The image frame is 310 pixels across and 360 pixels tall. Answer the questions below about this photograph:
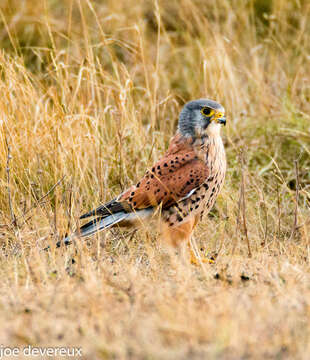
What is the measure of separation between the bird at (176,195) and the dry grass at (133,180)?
0.15 m

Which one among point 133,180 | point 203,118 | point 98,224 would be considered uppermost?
point 203,118

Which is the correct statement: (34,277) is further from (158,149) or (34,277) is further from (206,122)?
(158,149)

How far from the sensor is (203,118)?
382 centimetres

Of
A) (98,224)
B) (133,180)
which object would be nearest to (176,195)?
(98,224)

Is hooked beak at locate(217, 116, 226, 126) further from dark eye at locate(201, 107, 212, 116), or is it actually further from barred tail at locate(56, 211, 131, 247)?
barred tail at locate(56, 211, 131, 247)

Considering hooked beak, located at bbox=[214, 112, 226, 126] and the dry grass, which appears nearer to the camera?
the dry grass

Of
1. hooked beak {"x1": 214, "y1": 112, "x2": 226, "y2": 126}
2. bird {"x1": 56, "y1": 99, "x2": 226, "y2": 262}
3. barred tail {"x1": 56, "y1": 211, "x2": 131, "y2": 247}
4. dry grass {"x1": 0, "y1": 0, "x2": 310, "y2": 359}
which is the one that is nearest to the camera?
dry grass {"x1": 0, "y1": 0, "x2": 310, "y2": 359}

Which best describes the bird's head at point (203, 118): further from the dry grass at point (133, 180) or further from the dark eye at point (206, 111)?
the dry grass at point (133, 180)

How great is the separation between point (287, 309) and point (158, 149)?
101 inches

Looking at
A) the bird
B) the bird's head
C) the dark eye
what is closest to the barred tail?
the bird

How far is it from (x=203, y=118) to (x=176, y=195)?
55 centimetres

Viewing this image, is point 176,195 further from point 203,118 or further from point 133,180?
point 133,180

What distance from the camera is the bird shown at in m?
3.63

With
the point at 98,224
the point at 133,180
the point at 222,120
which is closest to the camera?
the point at 98,224
